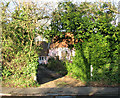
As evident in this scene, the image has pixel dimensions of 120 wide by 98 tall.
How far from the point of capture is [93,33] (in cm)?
821

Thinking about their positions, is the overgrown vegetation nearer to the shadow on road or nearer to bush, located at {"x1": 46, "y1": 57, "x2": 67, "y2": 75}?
the shadow on road

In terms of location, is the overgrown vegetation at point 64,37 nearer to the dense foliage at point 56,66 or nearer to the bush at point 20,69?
the bush at point 20,69

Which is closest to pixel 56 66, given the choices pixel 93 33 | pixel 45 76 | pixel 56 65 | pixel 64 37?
pixel 56 65

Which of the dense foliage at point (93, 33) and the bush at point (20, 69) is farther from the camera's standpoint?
the dense foliage at point (93, 33)

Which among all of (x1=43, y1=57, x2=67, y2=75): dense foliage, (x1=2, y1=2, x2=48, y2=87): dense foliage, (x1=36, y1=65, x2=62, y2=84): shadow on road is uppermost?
(x1=2, y1=2, x2=48, y2=87): dense foliage

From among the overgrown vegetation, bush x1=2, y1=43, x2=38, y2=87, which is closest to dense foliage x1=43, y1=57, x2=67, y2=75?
the overgrown vegetation

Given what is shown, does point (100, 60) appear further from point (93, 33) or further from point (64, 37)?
point (64, 37)

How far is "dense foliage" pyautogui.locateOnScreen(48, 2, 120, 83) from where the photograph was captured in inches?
311

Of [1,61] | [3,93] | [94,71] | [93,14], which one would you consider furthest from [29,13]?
[94,71]

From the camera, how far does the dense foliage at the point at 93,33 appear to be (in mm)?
7891

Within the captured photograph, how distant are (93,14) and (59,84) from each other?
4367mm

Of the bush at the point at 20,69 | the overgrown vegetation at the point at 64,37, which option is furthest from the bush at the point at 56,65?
the bush at the point at 20,69

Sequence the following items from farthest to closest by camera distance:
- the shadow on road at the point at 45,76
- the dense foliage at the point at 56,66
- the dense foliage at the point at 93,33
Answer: the dense foliage at the point at 56,66, the shadow on road at the point at 45,76, the dense foliage at the point at 93,33

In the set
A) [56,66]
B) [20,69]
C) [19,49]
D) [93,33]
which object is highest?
[93,33]
